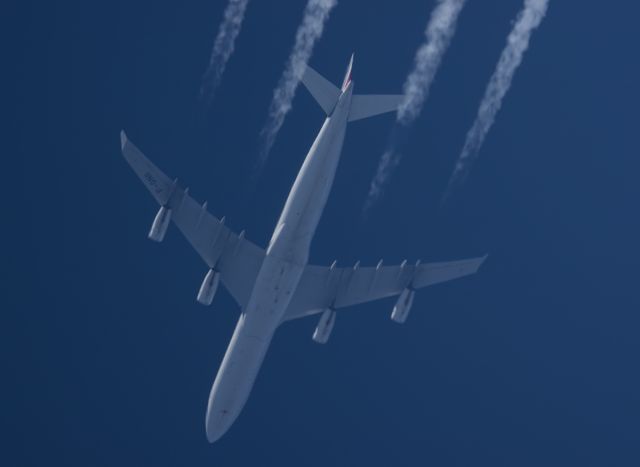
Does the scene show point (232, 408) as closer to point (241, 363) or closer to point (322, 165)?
point (241, 363)

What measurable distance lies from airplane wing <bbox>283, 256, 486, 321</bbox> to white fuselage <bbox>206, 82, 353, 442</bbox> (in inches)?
128

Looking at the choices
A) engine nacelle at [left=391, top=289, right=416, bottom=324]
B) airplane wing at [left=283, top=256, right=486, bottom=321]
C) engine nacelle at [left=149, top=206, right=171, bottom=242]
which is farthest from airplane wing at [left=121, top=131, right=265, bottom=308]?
engine nacelle at [left=391, top=289, right=416, bottom=324]

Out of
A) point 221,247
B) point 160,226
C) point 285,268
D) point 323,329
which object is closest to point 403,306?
point 323,329

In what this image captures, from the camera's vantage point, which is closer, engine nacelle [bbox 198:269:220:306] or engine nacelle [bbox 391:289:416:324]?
engine nacelle [bbox 198:269:220:306]

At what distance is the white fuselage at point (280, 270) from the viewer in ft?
209

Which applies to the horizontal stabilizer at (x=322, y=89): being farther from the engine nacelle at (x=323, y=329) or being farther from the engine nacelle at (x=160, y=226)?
the engine nacelle at (x=323, y=329)

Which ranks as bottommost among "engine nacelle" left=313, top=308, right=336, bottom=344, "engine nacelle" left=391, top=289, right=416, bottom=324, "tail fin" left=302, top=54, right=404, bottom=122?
"engine nacelle" left=313, top=308, right=336, bottom=344

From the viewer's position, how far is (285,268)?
66188mm

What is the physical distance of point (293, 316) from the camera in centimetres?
7100

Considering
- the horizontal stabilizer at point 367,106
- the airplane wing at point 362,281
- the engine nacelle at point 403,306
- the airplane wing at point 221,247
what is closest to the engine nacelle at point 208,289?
the airplane wing at point 221,247

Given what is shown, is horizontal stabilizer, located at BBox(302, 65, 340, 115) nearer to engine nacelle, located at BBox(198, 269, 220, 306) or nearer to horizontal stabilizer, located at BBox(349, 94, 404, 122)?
horizontal stabilizer, located at BBox(349, 94, 404, 122)

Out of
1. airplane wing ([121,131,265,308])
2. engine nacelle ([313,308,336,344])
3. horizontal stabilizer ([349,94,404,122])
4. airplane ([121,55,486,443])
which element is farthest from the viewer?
engine nacelle ([313,308,336,344])

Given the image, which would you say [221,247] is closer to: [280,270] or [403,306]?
[280,270]

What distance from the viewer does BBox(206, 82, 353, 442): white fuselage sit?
6372cm
